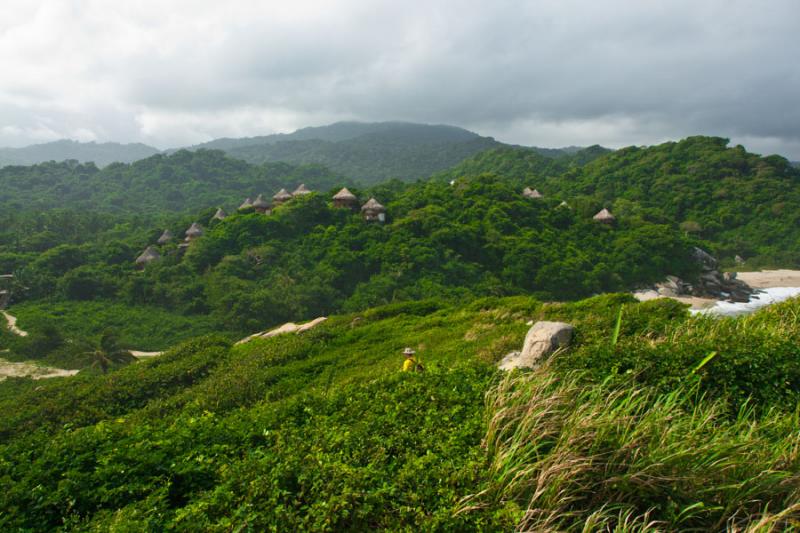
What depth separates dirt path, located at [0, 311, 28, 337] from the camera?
23.7 m

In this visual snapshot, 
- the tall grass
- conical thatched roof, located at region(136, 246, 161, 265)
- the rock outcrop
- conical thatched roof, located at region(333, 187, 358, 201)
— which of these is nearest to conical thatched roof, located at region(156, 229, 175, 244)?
conical thatched roof, located at region(136, 246, 161, 265)

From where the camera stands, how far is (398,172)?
125750 mm

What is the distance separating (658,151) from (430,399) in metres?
68.8

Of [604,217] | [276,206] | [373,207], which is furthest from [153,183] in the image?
[604,217]

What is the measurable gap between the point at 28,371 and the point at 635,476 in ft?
80.7

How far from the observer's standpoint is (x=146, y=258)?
3478cm

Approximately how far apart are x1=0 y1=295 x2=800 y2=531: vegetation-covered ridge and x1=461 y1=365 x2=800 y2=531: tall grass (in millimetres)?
14

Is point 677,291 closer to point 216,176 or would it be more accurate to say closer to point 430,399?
point 430,399

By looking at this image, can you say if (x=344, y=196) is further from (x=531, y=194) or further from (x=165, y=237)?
(x=531, y=194)

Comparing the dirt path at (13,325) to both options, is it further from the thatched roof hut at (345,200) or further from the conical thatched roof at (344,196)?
the conical thatched roof at (344,196)

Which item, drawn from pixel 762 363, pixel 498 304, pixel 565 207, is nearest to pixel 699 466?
pixel 762 363

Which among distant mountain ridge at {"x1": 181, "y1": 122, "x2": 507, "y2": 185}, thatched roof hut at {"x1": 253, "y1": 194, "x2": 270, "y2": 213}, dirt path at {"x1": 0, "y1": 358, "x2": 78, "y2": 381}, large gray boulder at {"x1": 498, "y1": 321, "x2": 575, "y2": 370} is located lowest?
dirt path at {"x1": 0, "y1": 358, "x2": 78, "y2": 381}

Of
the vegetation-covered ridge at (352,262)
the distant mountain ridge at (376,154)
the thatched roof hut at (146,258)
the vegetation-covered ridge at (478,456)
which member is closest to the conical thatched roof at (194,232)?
the vegetation-covered ridge at (352,262)

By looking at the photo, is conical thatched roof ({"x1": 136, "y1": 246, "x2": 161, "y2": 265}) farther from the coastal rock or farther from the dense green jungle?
the coastal rock
